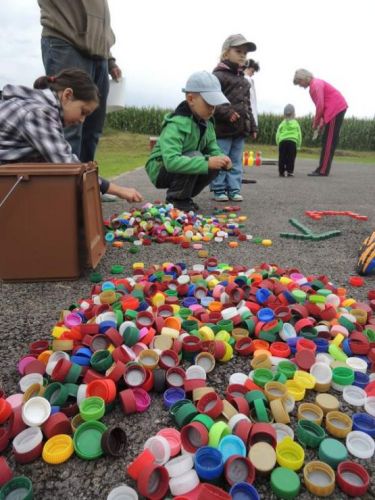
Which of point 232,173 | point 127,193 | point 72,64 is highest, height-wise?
point 72,64

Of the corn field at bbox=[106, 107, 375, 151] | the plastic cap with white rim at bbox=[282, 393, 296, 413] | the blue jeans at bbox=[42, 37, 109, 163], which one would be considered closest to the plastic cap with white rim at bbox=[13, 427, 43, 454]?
the plastic cap with white rim at bbox=[282, 393, 296, 413]

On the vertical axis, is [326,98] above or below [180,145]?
above

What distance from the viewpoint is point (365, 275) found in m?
2.58

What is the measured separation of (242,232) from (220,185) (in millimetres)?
1627

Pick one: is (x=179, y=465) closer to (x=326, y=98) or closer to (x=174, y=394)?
(x=174, y=394)

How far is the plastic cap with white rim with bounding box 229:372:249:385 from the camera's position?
57.8 inches

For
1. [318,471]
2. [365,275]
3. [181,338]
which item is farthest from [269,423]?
[365,275]

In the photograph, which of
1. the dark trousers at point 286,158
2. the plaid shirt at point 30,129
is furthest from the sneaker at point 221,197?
the dark trousers at point 286,158

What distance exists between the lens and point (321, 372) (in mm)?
1511

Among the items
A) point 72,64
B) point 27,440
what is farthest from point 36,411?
point 72,64

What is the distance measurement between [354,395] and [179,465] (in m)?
0.71

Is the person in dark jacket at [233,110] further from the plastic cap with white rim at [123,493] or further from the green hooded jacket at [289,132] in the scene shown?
the plastic cap with white rim at [123,493]

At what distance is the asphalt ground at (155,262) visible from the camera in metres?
1.09

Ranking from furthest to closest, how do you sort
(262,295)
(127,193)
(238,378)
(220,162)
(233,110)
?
1. (233,110)
2. (220,162)
3. (127,193)
4. (262,295)
5. (238,378)
